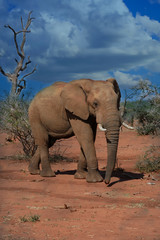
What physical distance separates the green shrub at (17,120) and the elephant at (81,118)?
2705mm

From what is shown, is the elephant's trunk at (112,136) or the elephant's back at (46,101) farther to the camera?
the elephant's back at (46,101)

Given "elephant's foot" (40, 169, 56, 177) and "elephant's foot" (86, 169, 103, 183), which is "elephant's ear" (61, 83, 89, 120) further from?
"elephant's foot" (40, 169, 56, 177)

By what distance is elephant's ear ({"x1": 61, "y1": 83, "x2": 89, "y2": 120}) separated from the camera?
27.0ft

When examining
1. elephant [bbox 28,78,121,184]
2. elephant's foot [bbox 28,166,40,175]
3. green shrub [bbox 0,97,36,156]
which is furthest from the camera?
green shrub [bbox 0,97,36,156]

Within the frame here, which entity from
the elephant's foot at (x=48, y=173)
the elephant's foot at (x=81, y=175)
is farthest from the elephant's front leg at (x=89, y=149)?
the elephant's foot at (x=48, y=173)

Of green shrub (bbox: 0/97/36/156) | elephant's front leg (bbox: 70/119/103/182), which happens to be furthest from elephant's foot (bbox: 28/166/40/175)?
green shrub (bbox: 0/97/36/156)

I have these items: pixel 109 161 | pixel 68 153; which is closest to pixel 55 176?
pixel 109 161

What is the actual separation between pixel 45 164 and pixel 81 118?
1.98 metres

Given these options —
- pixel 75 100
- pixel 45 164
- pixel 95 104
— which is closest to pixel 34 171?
pixel 45 164

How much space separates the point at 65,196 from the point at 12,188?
1.48 m

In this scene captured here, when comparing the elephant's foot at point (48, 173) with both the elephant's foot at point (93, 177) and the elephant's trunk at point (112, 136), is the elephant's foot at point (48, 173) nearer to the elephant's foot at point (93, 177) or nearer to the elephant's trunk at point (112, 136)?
the elephant's foot at point (93, 177)

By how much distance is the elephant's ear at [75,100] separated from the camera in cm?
822

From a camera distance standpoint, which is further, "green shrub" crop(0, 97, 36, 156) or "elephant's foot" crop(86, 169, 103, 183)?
"green shrub" crop(0, 97, 36, 156)

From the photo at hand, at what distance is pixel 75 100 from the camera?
8.34m
